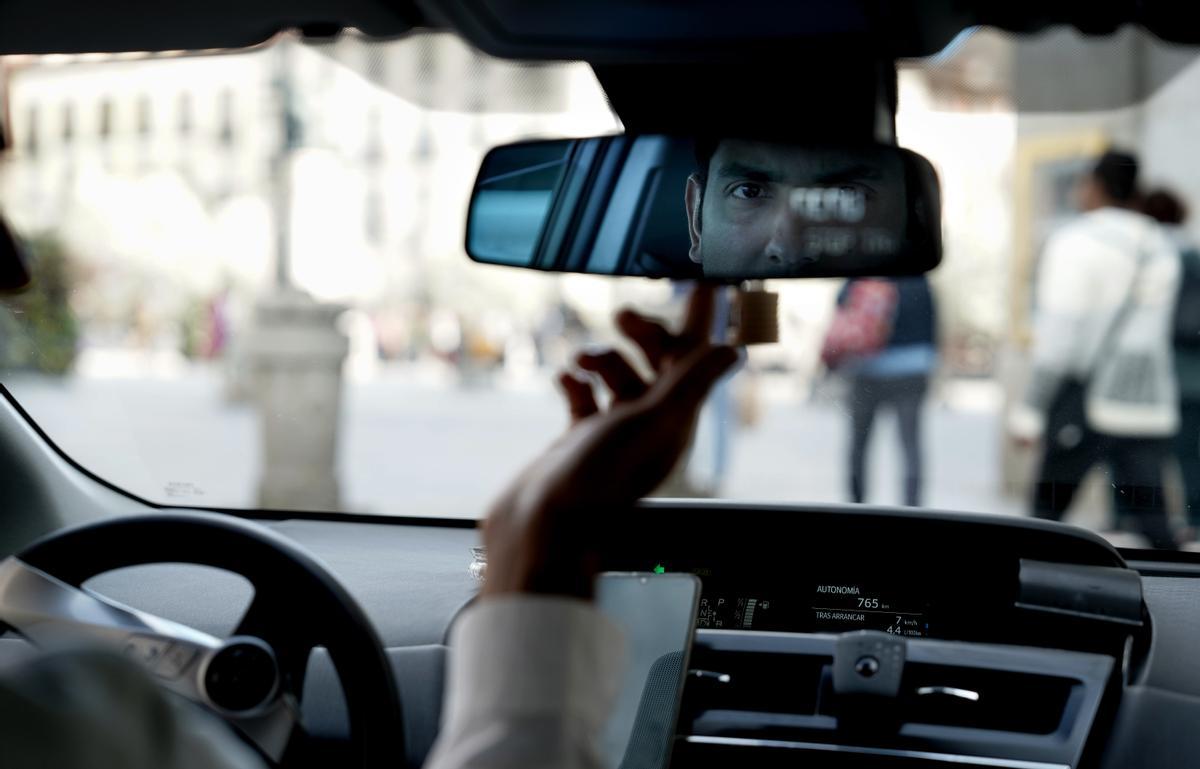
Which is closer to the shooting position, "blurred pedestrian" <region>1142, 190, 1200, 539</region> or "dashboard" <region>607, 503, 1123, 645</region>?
"dashboard" <region>607, 503, 1123, 645</region>

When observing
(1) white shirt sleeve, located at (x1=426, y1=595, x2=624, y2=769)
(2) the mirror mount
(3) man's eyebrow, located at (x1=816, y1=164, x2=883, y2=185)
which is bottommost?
(1) white shirt sleeve, located at (x1=426, y1=595, x2=624, y2=769)

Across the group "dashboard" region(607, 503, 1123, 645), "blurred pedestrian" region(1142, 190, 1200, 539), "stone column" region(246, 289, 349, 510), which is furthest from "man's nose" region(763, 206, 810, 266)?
"blurred pedestrian" region(1142, 190, 1200, 539)

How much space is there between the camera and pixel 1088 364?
14.0ft

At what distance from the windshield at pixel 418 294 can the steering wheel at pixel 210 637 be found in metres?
0.29

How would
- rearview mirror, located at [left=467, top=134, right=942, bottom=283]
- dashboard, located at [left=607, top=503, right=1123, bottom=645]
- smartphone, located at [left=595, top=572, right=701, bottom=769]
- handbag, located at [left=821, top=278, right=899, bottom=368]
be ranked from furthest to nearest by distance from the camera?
handbag, located at [left=821, top=278, right=899, bottom=368]
dashboard, located at [left=607, top=503, right=1123, bottom=645]
smartphone, located at [left=595, top=572, right=701, bottom=769]
rearview mirror, located at [left=467, top=134, right=942, bottom=283]

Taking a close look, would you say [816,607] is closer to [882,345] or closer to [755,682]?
[755,682]

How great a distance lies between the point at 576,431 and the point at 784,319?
682mm

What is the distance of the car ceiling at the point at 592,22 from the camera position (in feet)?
6.47

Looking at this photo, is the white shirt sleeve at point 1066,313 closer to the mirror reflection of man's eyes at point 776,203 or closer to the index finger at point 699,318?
the mirror reflection of man's eyes at point 776,203

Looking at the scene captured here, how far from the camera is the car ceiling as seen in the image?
197 cm

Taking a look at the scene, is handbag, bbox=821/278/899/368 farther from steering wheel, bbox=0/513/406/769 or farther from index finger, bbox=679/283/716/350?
index finger, bbox=679/283/716/350

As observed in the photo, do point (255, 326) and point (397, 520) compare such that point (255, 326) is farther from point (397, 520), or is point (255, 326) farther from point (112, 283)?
point (112, 283)

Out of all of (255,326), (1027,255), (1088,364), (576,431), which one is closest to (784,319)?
(576,431)

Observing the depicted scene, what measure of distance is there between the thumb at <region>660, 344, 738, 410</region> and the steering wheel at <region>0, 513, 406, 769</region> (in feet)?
2.73
